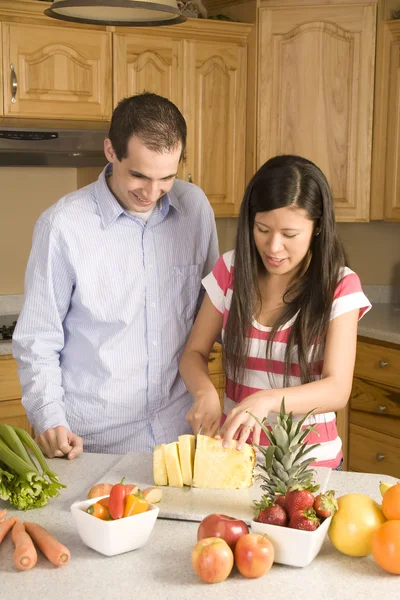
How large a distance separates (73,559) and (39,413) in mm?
625

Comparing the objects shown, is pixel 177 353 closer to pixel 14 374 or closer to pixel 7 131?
pixel 14 374

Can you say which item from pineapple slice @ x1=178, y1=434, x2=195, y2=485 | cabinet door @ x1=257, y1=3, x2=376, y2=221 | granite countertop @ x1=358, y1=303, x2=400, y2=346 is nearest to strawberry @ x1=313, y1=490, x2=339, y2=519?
pineapple slice @ x1=178, y1=434, x2=195, y2=485

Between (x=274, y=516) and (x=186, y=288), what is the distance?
97 cm

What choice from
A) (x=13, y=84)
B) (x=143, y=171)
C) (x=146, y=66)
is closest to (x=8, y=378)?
(x=13, y=84)

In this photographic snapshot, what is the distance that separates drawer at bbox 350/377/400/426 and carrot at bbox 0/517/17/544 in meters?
2.32

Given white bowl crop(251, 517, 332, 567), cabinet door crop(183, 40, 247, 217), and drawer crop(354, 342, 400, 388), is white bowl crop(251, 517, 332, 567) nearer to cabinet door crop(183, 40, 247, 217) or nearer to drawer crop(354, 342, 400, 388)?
drawer crop(354, 342, 400, 388)

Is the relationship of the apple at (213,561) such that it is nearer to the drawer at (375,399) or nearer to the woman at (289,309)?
the woman at (289,309)

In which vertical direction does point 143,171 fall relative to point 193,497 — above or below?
above

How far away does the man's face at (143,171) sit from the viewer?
1967mm

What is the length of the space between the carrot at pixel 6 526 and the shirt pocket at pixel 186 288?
0.85 metres

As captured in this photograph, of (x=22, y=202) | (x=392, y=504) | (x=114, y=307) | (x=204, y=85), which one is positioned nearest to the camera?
(x=392, y=504)

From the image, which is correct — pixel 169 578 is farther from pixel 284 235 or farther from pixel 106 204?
pixel 106 204

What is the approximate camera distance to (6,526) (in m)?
1.53

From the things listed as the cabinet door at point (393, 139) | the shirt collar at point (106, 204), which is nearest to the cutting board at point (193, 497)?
the shirt collar at point (106, 204)
